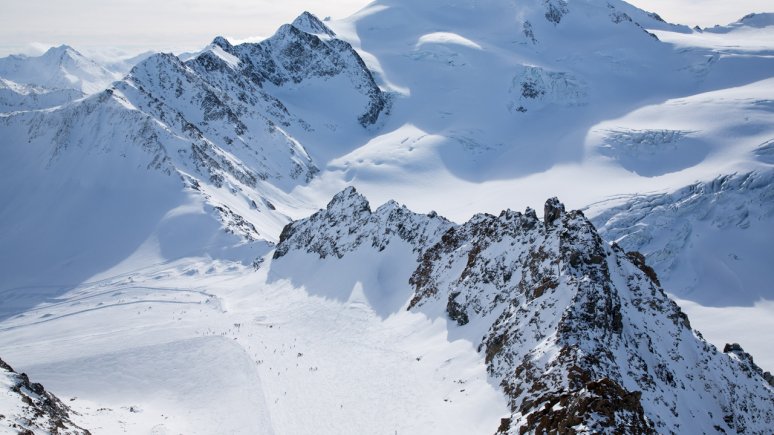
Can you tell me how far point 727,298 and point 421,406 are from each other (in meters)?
64.4

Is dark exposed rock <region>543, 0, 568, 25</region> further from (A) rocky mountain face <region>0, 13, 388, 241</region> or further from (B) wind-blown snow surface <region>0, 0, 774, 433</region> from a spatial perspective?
→ (A) rocky mountain face <region>0, 13, 388, 241</region>

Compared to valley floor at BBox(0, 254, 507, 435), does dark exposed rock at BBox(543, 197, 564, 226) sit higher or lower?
higher

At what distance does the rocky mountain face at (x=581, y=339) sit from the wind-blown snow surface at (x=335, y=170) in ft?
7.43

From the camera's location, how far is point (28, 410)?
22234 mm

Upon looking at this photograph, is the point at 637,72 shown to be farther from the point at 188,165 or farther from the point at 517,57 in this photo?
the point at 188,165

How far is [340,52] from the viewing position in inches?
6535

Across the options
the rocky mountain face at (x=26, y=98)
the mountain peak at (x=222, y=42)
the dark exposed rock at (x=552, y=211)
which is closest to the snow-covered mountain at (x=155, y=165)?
the mountain peak at (x=222, y=42)

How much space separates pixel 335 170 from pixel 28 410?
113 m

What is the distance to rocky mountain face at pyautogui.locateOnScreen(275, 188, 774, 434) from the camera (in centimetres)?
1905

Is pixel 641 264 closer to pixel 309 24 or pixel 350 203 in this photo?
pixel 350 203

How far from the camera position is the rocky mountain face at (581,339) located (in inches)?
750

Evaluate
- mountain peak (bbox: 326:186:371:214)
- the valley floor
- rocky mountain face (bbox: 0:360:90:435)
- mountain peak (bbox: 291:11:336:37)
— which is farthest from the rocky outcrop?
mountain peak (bbox: 291:11:336:37)

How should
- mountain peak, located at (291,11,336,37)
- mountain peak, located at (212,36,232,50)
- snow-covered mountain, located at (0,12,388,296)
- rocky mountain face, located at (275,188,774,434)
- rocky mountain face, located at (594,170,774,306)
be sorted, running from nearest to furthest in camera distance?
rocky mountain face, located at (275,188,774,434), snow-covered mountain, located at (0,12,388,296), rocky mountain face, located at (594,170,774,306), mountain peak, located at (212,36,232,50), mountain peak, located at (291,11,336,37)

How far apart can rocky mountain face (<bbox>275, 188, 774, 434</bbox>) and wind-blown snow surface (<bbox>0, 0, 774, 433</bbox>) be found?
227 centimetres
